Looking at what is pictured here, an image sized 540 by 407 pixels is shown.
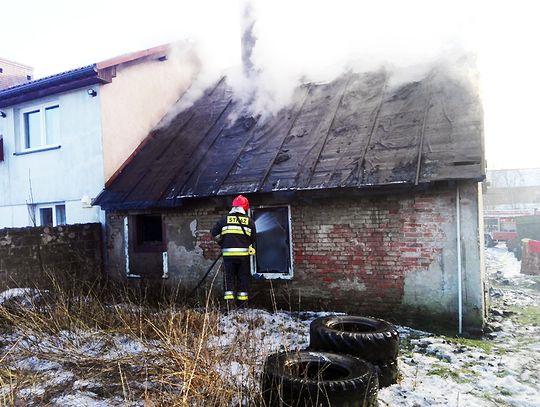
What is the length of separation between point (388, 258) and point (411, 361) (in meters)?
1.97

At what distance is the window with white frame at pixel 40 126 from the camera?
10.3 metres

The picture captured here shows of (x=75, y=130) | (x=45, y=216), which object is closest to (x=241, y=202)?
(x=75, y=130)

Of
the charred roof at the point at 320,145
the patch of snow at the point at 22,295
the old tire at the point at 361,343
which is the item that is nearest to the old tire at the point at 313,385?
the old tire at the point at 361,343

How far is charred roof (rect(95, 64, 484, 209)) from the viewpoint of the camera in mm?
6348

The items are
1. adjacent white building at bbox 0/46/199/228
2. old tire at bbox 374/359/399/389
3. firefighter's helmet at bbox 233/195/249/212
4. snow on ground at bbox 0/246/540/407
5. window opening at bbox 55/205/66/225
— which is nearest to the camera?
snow on ground at bbox 0/246/540/407

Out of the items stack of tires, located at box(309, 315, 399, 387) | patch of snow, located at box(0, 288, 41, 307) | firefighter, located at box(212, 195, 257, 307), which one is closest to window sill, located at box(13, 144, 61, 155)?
patch of snow, located at box(0, 288, 41, 307)

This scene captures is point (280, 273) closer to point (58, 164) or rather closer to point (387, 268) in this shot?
point (387, 268)

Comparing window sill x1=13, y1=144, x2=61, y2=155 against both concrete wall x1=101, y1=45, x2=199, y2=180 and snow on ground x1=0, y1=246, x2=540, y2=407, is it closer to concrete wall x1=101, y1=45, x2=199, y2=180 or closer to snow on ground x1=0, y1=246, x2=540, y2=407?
concrete wall x1=101, y1=45, x2=199, y2=180

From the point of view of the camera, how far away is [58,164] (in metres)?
10.1

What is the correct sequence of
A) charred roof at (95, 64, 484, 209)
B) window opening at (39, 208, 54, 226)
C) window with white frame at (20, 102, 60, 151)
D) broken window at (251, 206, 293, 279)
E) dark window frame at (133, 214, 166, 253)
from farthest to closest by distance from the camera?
window opening at (39, 208, 54, 226)
window with white frame at (20, 102, 60, 151)
dark window frame at (133, 214, 166, 253)
broken window at (251, 206, 293, 279)
charred roof at (95, 64, 484, 209)

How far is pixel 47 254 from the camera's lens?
328 inches

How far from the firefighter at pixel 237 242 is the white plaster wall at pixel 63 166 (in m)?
4.30

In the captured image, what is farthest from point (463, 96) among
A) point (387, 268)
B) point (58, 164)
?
point (58, 164)

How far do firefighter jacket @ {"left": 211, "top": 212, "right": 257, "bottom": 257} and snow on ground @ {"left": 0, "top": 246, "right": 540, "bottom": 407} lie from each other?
1.03m
